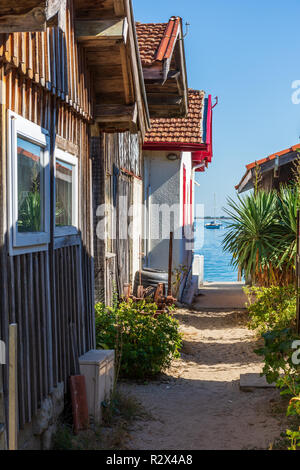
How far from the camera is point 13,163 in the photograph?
3533mm

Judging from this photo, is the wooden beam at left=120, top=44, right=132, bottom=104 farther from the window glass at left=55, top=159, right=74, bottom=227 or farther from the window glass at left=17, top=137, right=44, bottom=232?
the window glass at left=17, top=137, right=44, bottom=232

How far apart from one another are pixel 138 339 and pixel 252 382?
4.85 ft

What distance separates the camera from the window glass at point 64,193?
190 inches

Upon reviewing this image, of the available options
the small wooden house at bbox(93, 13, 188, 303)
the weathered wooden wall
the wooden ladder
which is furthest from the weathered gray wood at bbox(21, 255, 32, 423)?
the weathered wooden wall

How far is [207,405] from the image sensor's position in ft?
Result: 19.6

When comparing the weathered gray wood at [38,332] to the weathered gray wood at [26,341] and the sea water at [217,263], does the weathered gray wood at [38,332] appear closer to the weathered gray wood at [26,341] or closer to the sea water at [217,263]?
the weathered gray wood at [26,341]

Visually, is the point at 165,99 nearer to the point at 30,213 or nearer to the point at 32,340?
the point at 30,213

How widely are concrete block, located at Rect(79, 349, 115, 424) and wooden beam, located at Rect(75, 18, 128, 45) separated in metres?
3.04

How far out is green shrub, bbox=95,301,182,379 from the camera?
6.56 meters

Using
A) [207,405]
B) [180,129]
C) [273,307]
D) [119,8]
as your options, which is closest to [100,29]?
[119,8]

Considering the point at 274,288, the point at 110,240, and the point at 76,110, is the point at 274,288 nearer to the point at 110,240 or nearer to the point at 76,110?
the point at 110,240

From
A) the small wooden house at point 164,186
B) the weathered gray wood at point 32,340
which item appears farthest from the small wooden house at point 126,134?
the weathered gray wood at point 32,340

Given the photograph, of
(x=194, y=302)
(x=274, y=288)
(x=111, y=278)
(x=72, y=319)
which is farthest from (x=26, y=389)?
(x=194, y=302)
